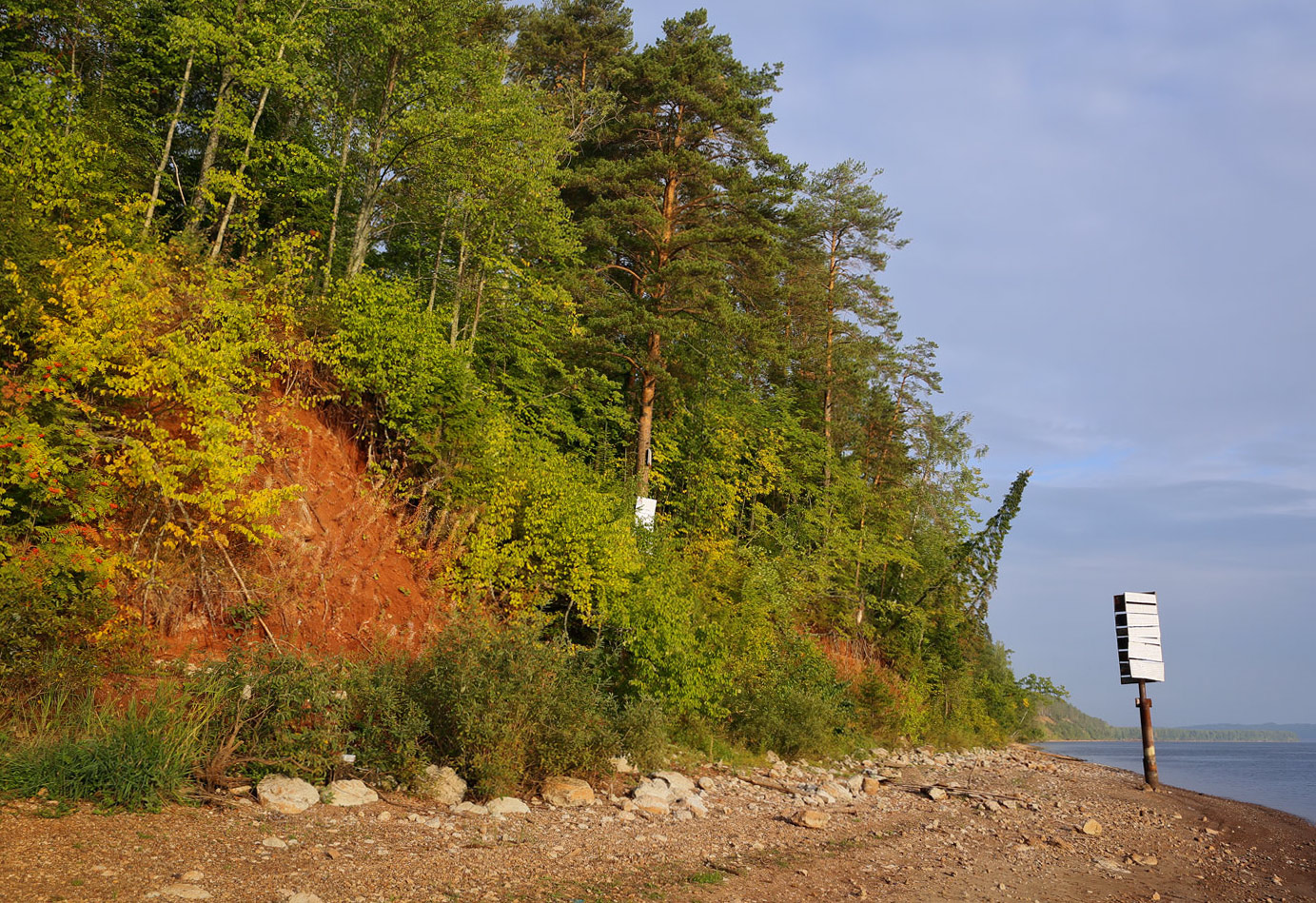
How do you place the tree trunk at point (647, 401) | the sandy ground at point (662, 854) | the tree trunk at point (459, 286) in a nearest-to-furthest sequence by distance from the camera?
1. the sandy ground at point (662, 854)
2. the tree trunk at point (459, 286)
3. the tree trunk at point (647, 401)

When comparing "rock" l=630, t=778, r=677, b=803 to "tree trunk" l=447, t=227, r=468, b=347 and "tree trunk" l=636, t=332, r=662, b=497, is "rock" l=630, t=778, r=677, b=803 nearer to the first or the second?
"tree trunk" l=636, t=332, r=662, b=497

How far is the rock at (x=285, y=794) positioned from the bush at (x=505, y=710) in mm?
1789

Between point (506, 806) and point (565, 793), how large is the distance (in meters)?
1.05

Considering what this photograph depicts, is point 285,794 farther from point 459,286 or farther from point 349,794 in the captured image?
point 459,286

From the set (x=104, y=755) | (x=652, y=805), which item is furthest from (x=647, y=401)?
(x=104, y=755)

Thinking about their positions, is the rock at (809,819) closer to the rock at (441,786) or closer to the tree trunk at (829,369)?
the rock at (441,786)

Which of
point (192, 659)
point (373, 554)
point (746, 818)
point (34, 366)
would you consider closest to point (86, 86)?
point (34, 366)

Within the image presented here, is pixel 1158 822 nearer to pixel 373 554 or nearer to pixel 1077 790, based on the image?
pixel 1077 790

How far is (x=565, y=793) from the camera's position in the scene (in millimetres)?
9883

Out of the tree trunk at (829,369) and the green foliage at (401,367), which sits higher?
the tree trunk at (829,369)

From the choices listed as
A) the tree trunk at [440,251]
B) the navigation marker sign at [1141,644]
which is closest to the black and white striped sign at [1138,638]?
the navigation marker sign at [1141,644]

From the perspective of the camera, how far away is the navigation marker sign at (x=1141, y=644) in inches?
761

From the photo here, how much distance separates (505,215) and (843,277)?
14329 mm

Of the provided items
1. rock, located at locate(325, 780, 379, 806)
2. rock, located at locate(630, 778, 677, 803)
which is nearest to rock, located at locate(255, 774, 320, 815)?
rock, located at locate(325, 780, 379, 806)
